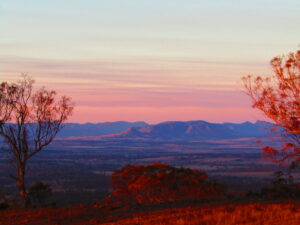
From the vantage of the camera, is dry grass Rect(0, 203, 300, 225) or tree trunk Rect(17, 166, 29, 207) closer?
dry grass Rect(0, 203, 300, 225)

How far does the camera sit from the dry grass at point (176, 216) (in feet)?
52.5

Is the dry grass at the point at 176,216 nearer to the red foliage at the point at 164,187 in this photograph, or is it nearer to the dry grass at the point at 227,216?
the dry grass at the point at 227,216

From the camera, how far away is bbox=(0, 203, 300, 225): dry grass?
52.5 feet

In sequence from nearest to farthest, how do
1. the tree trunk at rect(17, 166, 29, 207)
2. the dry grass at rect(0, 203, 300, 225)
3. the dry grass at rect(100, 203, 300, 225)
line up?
the dry grass at rect(100, 203, 300, 225) → the dry grass at rect(0, 203, 300, 225) → the tree trunk at rect(17, 166, 29, 207)

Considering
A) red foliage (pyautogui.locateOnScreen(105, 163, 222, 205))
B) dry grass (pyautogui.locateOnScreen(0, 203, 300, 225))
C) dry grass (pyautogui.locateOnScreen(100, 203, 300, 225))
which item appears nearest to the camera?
dry grass (pyautogui.locateOnScreen(100, 203, 300, 225))

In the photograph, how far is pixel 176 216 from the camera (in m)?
17.4

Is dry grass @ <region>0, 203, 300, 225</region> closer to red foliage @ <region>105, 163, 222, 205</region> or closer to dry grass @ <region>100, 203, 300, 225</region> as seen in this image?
dry grass @ <region>100, 203, 300, 225</region>

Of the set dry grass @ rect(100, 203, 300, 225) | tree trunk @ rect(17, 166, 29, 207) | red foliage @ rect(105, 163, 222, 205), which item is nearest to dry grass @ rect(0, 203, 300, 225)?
dry grass @ rect(100, 203, 300, 225)

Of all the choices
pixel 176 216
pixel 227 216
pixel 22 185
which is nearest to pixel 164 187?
pixel 22 185

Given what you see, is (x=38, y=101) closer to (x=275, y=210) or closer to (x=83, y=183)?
(x=275, y=210)

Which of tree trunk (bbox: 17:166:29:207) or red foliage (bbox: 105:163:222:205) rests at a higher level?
tree trunk (bbox: 17:166:29:207)

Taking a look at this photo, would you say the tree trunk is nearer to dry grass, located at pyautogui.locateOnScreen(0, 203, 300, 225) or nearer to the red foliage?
dry grass, located at pyautogui.locateOnScreen(0, 203, 300, 225)

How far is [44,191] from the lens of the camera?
35.3m

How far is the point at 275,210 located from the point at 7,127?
15.1 m
